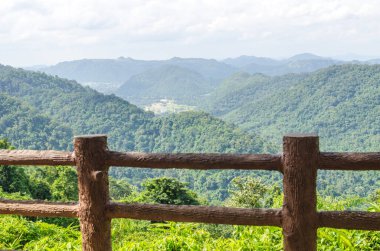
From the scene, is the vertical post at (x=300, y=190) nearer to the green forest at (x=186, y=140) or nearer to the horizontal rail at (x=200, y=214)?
the horizontal rail at (x=200, y=214)

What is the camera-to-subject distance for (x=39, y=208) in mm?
3299

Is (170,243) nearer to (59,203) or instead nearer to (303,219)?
(59,203)

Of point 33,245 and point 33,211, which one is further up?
point 33,211

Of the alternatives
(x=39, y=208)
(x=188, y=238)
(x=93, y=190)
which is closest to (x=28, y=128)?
Answer: (x=188, y=238)

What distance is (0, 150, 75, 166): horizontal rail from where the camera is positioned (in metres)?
3.15

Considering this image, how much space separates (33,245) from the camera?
444 cm

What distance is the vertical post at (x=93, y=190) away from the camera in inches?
119

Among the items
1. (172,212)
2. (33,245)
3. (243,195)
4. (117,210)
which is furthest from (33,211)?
(243,195)

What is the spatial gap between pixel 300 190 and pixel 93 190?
125cm

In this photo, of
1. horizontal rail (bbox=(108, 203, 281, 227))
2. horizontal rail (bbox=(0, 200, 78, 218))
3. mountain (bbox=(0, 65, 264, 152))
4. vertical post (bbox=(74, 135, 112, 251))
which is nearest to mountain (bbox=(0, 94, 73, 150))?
mountain (bbox=(0, 65, 264, 152))

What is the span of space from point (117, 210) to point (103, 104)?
110 meters

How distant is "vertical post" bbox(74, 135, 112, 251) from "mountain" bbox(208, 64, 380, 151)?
97262mm

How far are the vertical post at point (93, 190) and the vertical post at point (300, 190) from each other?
1.11 meters

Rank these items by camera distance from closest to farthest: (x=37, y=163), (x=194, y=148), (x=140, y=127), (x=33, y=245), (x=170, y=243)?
(x=37, y=163)
(x=170, y=243)
(x=33, y=245)
(x=194, y=148)
(x=140, y=127)
